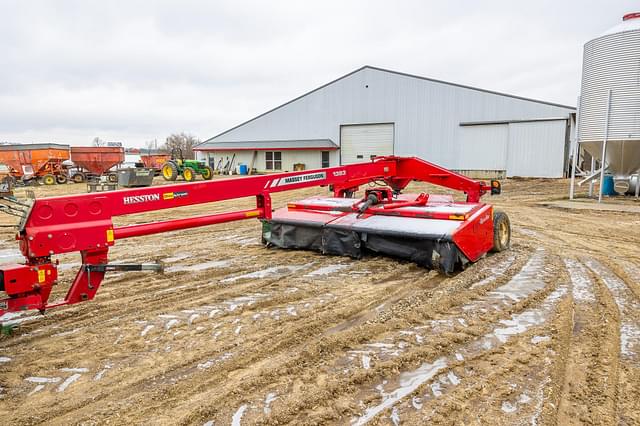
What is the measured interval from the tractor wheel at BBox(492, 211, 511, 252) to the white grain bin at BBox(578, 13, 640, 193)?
31.4 feet

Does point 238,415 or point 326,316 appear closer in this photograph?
point 238,415

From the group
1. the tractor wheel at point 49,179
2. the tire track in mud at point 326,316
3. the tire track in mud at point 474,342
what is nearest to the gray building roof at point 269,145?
the tractor wheel at point 49,179

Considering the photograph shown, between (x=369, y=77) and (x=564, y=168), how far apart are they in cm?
1233

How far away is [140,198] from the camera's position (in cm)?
383

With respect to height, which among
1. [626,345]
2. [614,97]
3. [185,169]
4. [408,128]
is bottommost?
[626,345]

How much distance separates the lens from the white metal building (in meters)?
22.4

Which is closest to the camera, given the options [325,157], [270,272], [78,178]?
[270,272]

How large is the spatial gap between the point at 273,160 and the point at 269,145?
1107 millimetres

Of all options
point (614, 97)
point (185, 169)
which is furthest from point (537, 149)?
point (185, 169)

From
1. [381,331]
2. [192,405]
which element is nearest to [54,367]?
[192,405]

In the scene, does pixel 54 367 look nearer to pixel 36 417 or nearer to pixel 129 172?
pixel 36 417

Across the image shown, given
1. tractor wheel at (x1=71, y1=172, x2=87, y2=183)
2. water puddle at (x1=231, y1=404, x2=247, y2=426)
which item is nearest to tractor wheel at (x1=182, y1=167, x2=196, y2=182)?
tractor wheel at (x1=71, y1=172, x2=87, y2=183)

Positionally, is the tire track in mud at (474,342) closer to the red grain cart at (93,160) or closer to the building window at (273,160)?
the red grain cart at (93,160)

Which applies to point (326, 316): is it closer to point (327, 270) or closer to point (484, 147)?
point (327, 270)
